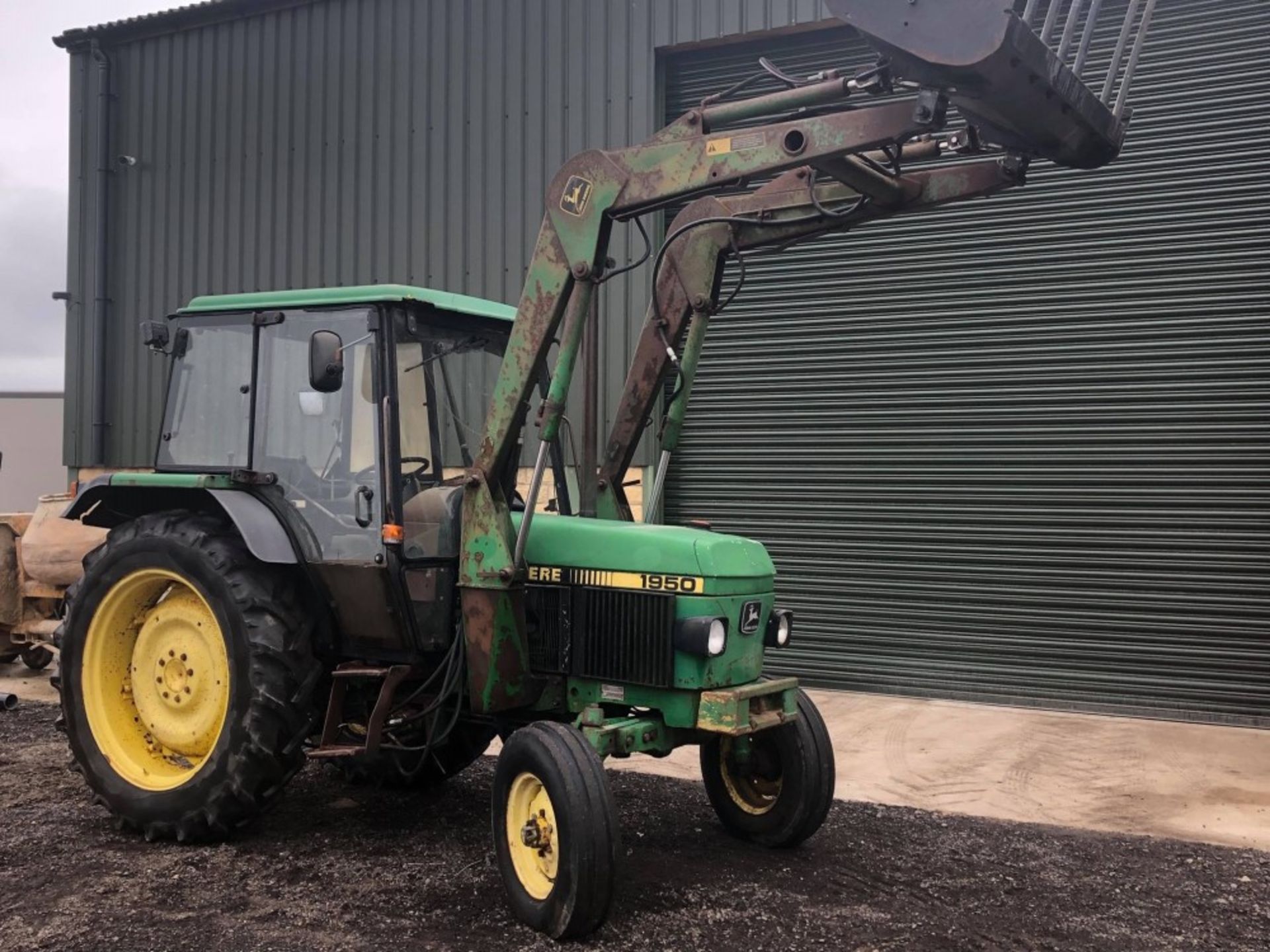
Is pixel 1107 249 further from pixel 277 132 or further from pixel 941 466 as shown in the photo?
pixel 277 132

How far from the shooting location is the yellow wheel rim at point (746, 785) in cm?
508

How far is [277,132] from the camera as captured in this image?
1129cm

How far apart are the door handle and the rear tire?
6080 mm

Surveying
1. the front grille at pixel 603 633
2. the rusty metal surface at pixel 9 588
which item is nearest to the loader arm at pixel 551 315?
the front grille at pixel 603 633

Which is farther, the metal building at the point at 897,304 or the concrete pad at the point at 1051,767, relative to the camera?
the metal building at the point at 897,304

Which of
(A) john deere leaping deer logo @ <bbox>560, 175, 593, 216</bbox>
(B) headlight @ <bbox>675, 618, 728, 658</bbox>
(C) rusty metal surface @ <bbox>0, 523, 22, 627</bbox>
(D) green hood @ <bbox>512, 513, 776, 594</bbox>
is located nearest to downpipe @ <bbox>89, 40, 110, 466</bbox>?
(C) rusty metal surface @ <bbox>0, 523, 22, 627</bbox>

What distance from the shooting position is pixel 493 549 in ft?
15.0

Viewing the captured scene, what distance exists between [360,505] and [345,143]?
7.12m

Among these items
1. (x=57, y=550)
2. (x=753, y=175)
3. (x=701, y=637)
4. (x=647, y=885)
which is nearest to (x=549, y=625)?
(x=701, y=637)

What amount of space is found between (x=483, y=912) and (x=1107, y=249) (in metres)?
6.66

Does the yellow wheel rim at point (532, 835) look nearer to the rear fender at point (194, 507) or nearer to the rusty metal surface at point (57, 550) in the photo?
the rear fender at point (194, 507)

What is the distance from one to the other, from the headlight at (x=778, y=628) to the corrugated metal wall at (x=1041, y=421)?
428 cm

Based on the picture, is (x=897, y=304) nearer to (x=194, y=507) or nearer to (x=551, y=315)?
(x=551, y=315)

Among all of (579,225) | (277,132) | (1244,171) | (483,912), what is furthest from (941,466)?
(277,132)
